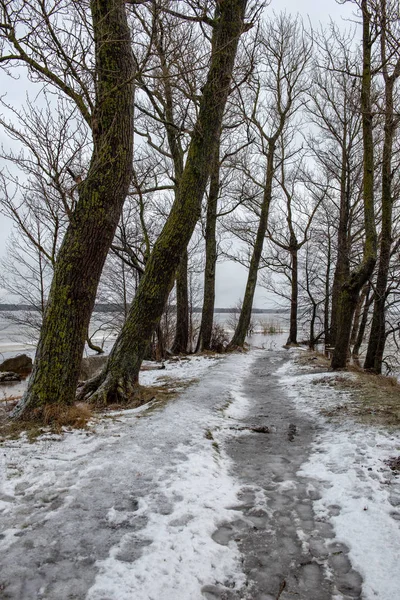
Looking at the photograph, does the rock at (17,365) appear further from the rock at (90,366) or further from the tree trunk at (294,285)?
the tree trunk at (294,285)

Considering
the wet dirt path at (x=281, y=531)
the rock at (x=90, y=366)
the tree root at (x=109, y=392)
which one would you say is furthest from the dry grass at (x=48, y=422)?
the rock at (x=90, y=366)

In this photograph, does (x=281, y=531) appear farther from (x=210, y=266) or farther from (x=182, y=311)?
(x=210, y=266)

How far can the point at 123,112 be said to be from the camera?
15.0ft

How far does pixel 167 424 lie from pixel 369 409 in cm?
273

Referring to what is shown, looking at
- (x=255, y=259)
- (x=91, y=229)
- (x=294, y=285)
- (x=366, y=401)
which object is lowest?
(x=366, y=401)

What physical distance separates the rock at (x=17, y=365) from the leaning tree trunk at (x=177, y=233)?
35.0ft

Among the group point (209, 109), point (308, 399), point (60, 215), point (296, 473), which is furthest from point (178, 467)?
point (209, 109)

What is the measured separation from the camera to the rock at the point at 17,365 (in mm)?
14289

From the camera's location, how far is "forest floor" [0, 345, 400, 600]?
5.97ft

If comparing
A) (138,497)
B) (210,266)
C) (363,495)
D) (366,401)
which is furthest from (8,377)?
(363,495)

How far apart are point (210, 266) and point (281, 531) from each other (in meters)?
12.3

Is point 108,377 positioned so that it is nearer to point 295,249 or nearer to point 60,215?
point 60,215

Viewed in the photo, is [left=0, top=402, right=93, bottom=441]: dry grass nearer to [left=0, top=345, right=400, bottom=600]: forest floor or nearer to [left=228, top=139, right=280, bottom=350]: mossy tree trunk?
[left=0, top=345, right=400, bottom=600]: forest floor

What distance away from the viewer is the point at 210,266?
14312 millimetres
